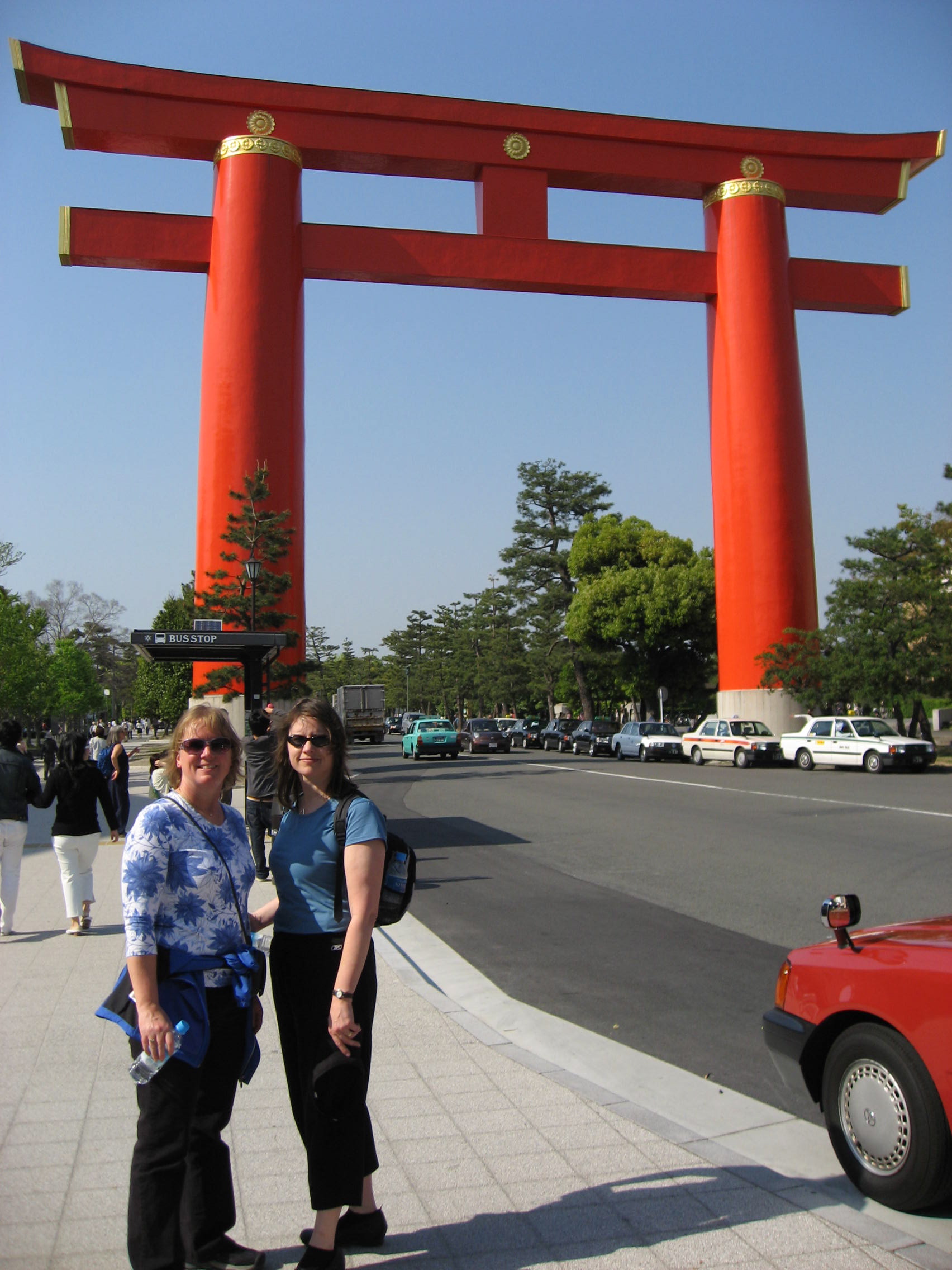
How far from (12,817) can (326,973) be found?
6.05m

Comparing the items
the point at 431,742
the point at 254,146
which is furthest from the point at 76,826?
the point at 431,742

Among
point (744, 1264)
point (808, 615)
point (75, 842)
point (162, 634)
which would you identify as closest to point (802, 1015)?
point (744, 1264)

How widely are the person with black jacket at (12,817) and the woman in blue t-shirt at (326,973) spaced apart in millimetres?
5726

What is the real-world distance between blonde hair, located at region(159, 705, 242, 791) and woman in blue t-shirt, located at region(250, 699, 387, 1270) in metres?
0.17

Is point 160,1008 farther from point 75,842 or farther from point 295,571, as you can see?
point 295,571

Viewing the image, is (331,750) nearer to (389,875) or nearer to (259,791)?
(389,875)

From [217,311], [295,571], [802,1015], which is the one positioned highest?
[217,311]

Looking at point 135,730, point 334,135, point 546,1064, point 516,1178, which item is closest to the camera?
point 516,1178

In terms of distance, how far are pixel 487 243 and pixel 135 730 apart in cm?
9918

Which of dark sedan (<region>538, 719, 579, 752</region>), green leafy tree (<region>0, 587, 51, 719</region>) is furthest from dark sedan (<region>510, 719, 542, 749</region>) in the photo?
green leafy tree (<region>0, 587, 51, 719</region>)

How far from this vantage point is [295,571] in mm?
35500

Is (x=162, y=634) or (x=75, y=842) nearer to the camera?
(x=75, y=842)

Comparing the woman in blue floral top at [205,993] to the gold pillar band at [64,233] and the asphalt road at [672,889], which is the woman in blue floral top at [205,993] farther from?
the gold pillar band at [64,233]

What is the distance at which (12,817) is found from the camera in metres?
8.48
